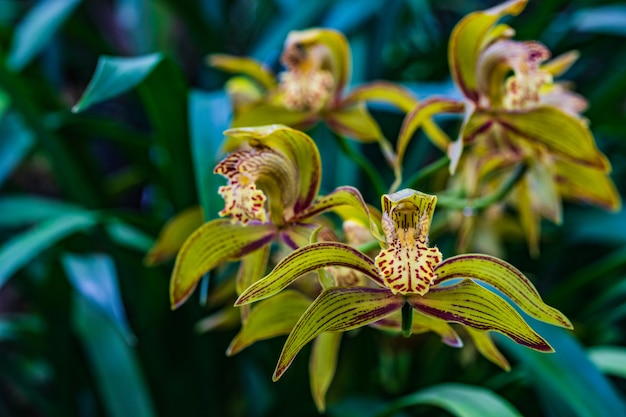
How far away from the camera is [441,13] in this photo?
228 centimetres

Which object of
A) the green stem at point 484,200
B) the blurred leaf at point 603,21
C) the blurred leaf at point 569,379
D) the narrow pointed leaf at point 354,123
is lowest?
the blurred leaf at point 569,379

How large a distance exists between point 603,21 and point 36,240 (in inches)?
39.9

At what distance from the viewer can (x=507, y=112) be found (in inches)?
32.5

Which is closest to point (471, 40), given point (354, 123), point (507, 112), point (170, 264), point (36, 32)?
point (507, 112)

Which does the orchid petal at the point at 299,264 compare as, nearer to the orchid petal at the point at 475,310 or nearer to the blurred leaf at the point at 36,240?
the orchid petal at the point at 475,310

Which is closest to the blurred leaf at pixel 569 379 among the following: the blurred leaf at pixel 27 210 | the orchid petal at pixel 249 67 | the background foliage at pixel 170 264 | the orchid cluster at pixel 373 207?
the background foliage at pixel 170 264

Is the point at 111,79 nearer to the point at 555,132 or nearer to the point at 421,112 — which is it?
the point at 421,112

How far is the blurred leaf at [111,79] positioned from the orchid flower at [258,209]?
0.59 ft

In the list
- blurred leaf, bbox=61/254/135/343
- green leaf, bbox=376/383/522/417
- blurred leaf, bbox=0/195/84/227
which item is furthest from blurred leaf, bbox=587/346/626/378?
blurred leaf, bbox=0/195/84/227

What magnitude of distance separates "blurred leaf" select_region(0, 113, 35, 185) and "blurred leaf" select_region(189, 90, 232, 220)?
1.26 ft

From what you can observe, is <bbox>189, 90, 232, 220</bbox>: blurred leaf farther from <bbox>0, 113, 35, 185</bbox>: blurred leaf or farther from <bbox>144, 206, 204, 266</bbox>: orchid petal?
<bbox>0, 113, 35, 185</bbox>: blurred leaf

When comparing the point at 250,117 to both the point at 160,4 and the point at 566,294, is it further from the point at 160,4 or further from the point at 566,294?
the point at 160,4

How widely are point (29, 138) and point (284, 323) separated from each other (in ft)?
2.46

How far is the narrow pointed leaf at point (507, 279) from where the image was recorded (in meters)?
0.58
